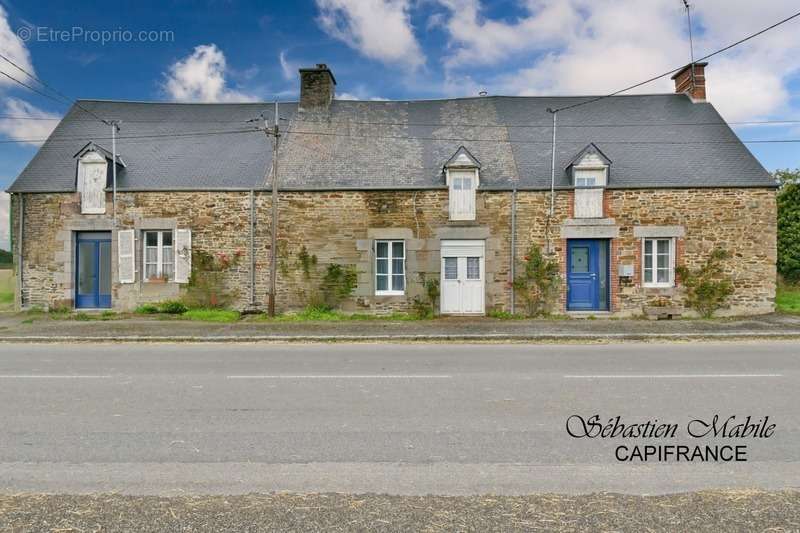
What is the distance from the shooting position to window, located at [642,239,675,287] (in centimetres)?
1549

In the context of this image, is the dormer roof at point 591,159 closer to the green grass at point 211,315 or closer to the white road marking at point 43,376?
the green grass at point 211,315

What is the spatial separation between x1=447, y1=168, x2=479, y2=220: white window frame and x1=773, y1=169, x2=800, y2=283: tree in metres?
13.8

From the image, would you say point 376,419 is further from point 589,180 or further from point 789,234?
point 789,234

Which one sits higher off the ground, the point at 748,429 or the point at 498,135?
the point at 498,135

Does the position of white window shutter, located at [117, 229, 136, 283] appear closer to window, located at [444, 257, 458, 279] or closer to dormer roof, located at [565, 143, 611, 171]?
window, located at [444, 257, 458, 279]

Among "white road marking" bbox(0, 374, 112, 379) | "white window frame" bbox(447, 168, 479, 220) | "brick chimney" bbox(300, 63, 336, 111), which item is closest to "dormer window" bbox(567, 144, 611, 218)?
"white window frame" bbox(447, 168, 479, 220)

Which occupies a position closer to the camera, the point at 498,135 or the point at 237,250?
the point at 237,250

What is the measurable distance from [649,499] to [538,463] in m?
0.93

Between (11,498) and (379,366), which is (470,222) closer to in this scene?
(379,366)

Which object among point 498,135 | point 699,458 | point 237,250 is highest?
point 498,135

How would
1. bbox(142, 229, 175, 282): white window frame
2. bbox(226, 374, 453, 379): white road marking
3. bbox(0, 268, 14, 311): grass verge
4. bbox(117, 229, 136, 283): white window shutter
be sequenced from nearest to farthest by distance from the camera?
bbox(226, 374, 453, 379): white road marking
bbox(117, 229, 136, 283): white window shutter
bbox(142, 229, 175, 282): white window frame
bbox(0, 268, 14, 311): grass verge

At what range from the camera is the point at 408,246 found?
51.5 feet

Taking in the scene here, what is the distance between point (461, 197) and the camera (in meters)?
15.7

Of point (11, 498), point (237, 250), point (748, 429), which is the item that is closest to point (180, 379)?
point (11, 498)
